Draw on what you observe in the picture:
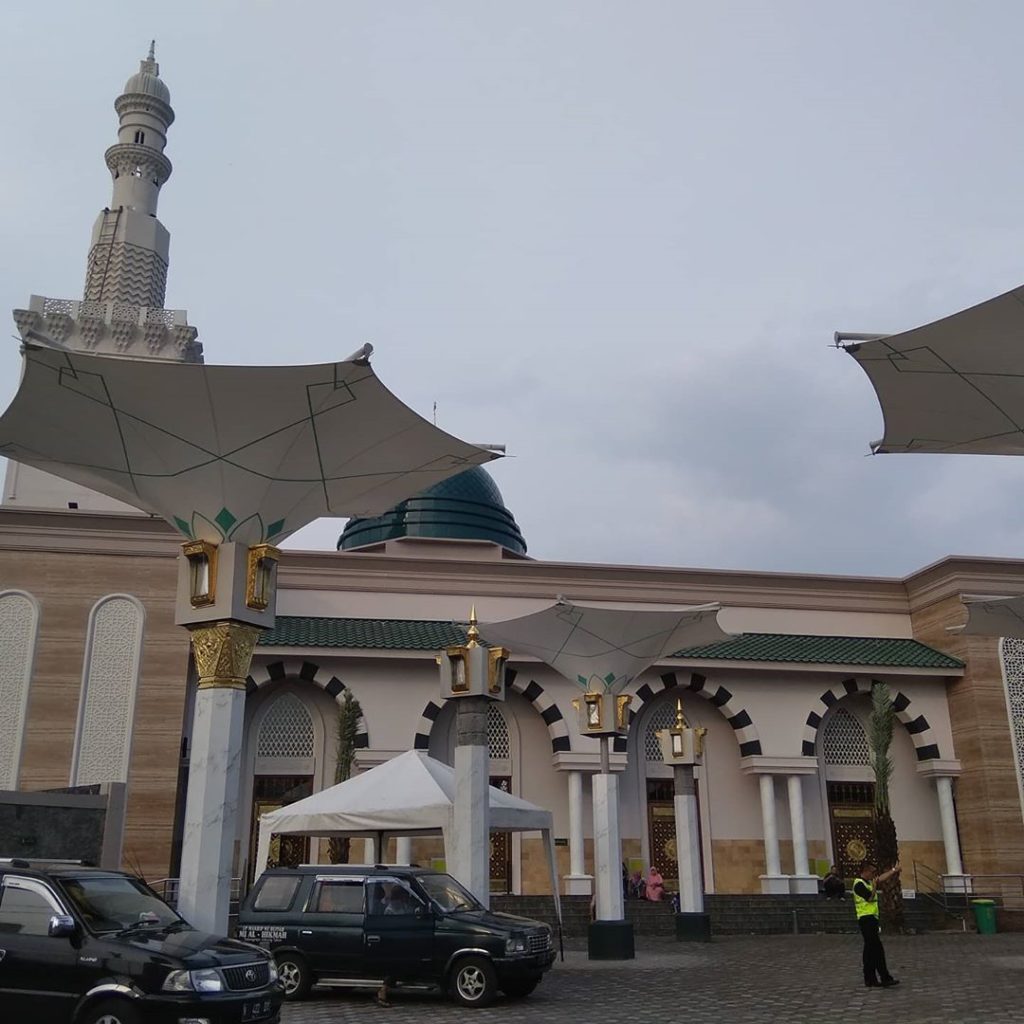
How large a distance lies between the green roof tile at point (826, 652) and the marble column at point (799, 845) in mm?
2770

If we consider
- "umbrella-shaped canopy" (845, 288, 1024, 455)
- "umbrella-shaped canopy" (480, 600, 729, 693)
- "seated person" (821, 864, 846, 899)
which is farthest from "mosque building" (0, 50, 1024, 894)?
"umbrella-shaped canopy" (845, 288, 1024, 455)

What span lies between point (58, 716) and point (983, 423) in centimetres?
1839

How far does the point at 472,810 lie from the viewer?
489 inches

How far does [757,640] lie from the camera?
25.8 meters

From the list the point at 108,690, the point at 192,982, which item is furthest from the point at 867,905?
the point at 108,690

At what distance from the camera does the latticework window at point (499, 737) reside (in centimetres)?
2408

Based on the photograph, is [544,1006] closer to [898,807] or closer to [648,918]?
[648,918]

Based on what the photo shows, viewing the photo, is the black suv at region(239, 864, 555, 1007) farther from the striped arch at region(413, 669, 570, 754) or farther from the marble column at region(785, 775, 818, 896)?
the marble column at region(785, 775, 818, 896)

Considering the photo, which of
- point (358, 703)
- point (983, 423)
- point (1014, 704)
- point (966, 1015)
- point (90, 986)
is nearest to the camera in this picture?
point (90, 986)

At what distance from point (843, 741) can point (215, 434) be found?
1998cm

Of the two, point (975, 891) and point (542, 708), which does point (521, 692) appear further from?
point (975, 891)

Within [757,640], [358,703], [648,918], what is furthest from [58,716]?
[757,640]

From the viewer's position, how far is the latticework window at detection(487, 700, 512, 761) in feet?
79.0

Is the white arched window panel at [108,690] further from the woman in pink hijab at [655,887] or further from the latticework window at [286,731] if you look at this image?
the woman in pink hijab at [655,887]
